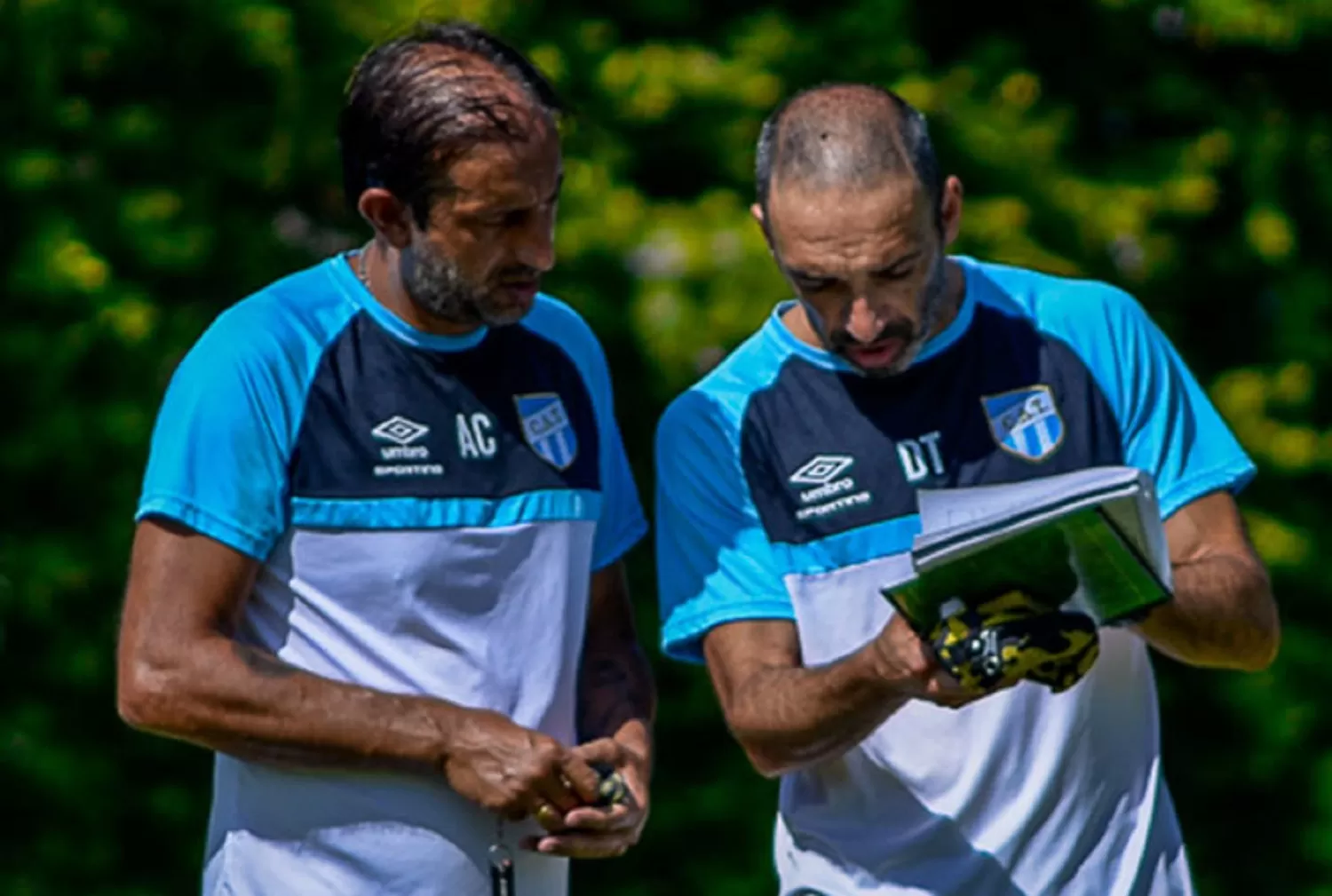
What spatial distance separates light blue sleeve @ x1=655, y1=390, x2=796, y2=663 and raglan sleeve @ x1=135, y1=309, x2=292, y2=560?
23.8 inches

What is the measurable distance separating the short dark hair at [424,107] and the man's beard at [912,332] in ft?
1.77

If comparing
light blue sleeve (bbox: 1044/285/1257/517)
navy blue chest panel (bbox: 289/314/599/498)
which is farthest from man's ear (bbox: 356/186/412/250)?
light blue sleeve (bbox: 1044/285/1257/517)

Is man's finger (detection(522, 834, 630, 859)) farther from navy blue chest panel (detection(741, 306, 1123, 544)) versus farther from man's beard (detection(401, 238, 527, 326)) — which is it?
man's beard (detection(401, 238, 527, 326))

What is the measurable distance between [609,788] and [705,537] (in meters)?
0.42

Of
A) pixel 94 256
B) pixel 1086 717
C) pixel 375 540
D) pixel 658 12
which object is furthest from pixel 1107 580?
pixel 658 12

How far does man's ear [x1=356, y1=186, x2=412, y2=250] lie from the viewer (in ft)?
13.8

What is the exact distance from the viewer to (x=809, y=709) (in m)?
4.05

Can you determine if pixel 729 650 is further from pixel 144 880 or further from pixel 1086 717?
pixel 144 880

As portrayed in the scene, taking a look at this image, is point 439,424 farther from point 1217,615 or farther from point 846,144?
point 1217,615

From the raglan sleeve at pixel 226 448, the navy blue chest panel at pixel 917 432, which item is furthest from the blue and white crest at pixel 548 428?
the raglan sleeve at pixel 226 448

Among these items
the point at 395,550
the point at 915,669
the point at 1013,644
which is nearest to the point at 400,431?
the point at 395,550

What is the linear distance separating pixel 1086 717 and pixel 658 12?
6.17m

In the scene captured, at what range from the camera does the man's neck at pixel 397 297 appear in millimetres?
4234

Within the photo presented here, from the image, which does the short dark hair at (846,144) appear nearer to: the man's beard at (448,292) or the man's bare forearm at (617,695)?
the man's beard at (448,292)
